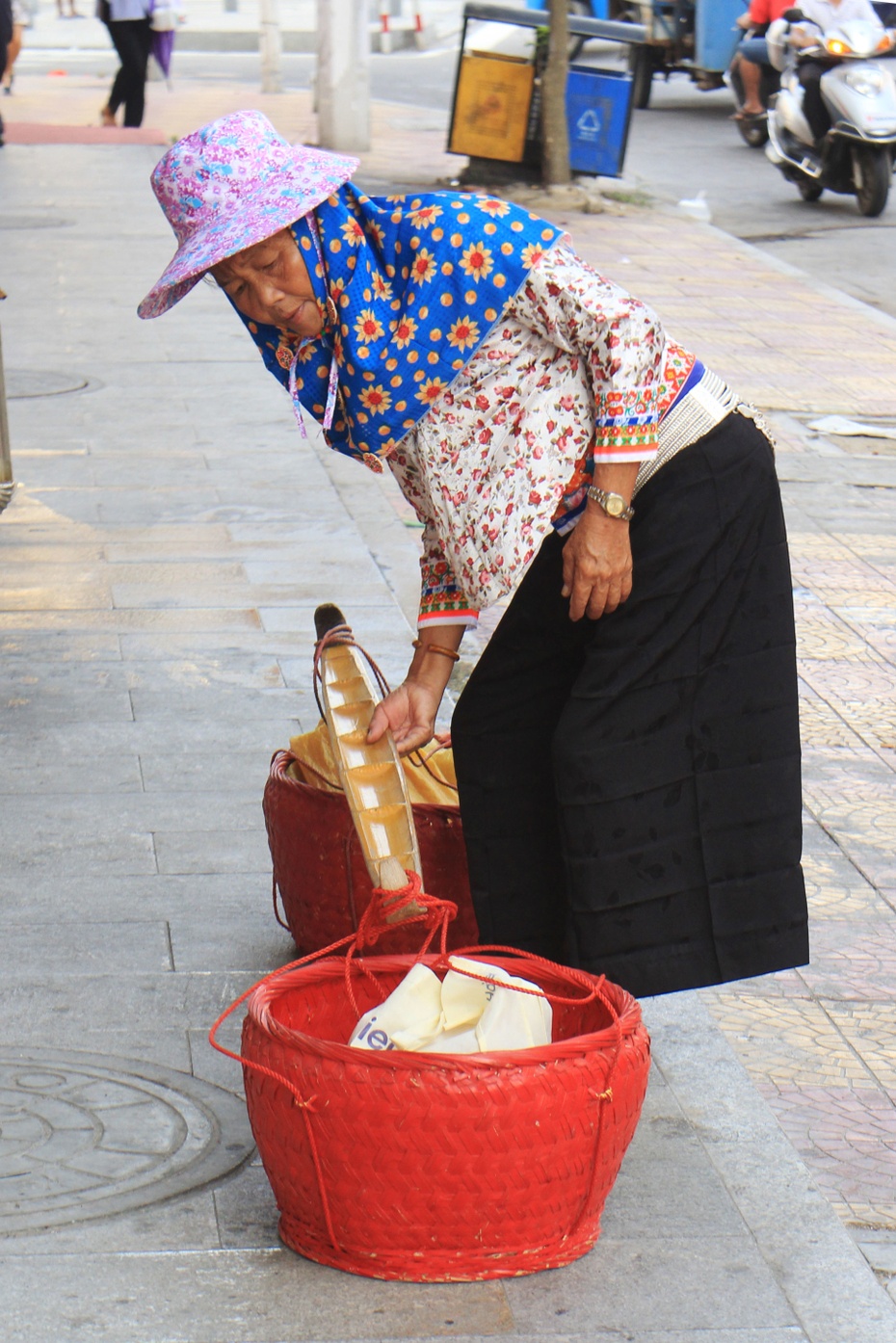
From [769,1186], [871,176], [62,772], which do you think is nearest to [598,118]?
[871,176]

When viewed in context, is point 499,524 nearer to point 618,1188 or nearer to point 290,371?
point 290,371

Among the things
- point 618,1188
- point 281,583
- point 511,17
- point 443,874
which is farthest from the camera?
point 511,17

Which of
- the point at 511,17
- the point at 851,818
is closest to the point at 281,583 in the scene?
the point at 851,818

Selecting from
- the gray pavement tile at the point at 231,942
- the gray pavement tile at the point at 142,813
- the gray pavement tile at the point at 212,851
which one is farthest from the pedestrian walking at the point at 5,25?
the gray pavement tile at the point at 231,942

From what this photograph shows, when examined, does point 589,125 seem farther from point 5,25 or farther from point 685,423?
point 685,423

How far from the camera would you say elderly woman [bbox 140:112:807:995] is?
2426 mm

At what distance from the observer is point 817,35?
531 inches

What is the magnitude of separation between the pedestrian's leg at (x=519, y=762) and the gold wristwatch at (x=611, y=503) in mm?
193

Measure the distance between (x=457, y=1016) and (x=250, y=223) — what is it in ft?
3.61

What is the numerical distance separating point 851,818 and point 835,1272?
5.77 feet

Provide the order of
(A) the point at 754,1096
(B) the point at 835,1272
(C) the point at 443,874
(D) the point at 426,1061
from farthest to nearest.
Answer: (C) the point at 443,874 → (A) the point at 754,1096 → (B) the point at 835,1272 → (D) the point at 426,1061

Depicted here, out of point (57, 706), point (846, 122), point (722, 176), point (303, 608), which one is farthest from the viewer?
point (722, 176)

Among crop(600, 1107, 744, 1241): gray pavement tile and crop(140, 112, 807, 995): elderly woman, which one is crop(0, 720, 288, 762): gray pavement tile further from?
crop(600, 1107, 744, 1241): gray pavement tile

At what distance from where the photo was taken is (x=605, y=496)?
2490 mm
